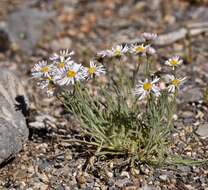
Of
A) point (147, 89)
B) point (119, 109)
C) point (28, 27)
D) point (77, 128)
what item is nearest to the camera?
point (147, 89)

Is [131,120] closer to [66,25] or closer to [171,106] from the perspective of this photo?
[171,106]

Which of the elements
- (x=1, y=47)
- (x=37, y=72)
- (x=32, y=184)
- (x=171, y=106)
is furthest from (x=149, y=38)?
(x=1, y=47)

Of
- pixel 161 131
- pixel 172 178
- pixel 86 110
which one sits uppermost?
pixel 86 110

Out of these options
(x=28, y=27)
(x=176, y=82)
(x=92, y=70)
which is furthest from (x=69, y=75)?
(x=28, y=27)

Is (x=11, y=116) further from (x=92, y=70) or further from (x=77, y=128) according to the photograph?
(x=92, y=70)

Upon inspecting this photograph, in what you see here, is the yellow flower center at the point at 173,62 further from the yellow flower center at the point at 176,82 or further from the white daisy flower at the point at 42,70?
the white daisy flower at the point at 42,70

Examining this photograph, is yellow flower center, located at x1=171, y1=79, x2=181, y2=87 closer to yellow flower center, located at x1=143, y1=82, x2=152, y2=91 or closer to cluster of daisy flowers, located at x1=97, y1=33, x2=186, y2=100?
cluster of daisy flowers, located at x1=97, y1=33, x2=186, y2=100

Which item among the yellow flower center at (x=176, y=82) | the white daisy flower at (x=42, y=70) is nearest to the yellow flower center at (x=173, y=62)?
the yellow flower center at (x=176, y=82)
